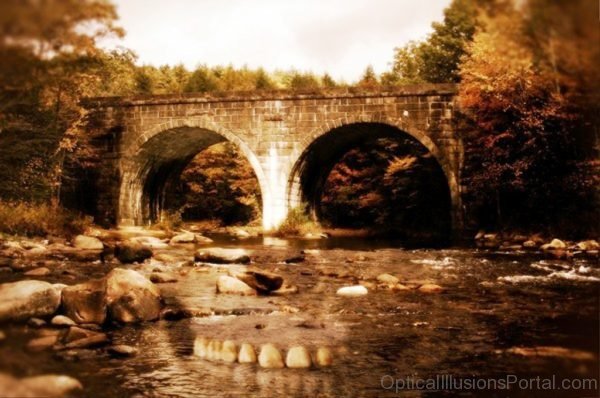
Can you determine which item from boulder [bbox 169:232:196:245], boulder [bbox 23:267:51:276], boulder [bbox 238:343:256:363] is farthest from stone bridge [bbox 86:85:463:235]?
boulder [bbox 238:343:256:363]

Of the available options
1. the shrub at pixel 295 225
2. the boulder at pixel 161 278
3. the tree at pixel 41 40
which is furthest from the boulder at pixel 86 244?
the tree at pixel 41 40

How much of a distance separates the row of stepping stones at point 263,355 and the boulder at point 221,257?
6.53 metres

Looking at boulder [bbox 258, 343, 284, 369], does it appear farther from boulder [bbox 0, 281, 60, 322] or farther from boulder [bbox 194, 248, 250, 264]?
boulder [bbox 194, 248, 250, 264]

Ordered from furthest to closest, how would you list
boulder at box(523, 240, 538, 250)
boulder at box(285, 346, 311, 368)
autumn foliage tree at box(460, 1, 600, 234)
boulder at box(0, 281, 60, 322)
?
boulder at box(523, 240, 538, 250) < autumn foliage tree at box(460, 1, 600, 234) < boulder at box(0, 281, 60, 322) < boulder at box(285, 346, 311, 368)

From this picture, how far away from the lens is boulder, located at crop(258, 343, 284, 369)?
13.4ft

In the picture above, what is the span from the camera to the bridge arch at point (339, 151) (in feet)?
55.2

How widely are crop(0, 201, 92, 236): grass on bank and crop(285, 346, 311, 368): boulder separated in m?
11.0

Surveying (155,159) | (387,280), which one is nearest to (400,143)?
(155,159)

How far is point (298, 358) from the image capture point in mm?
4113

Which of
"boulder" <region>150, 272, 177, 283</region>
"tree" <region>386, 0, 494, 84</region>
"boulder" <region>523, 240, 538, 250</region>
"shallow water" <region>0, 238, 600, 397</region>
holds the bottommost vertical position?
"shallow water" <region>0, 238, 600, 397</region>

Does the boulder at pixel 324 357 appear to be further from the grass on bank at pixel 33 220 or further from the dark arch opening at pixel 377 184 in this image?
the dark arch opening at pixel 377 184

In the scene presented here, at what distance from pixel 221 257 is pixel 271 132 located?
27.3 feet

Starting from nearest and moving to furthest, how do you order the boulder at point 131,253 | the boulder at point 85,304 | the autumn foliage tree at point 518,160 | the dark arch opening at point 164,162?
the boulder at point 85,304, the boulder at point 131,253, the autumn foliage tree at point 518,160, the dark arch opening at point 164,162

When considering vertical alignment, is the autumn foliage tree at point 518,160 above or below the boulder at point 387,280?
above
